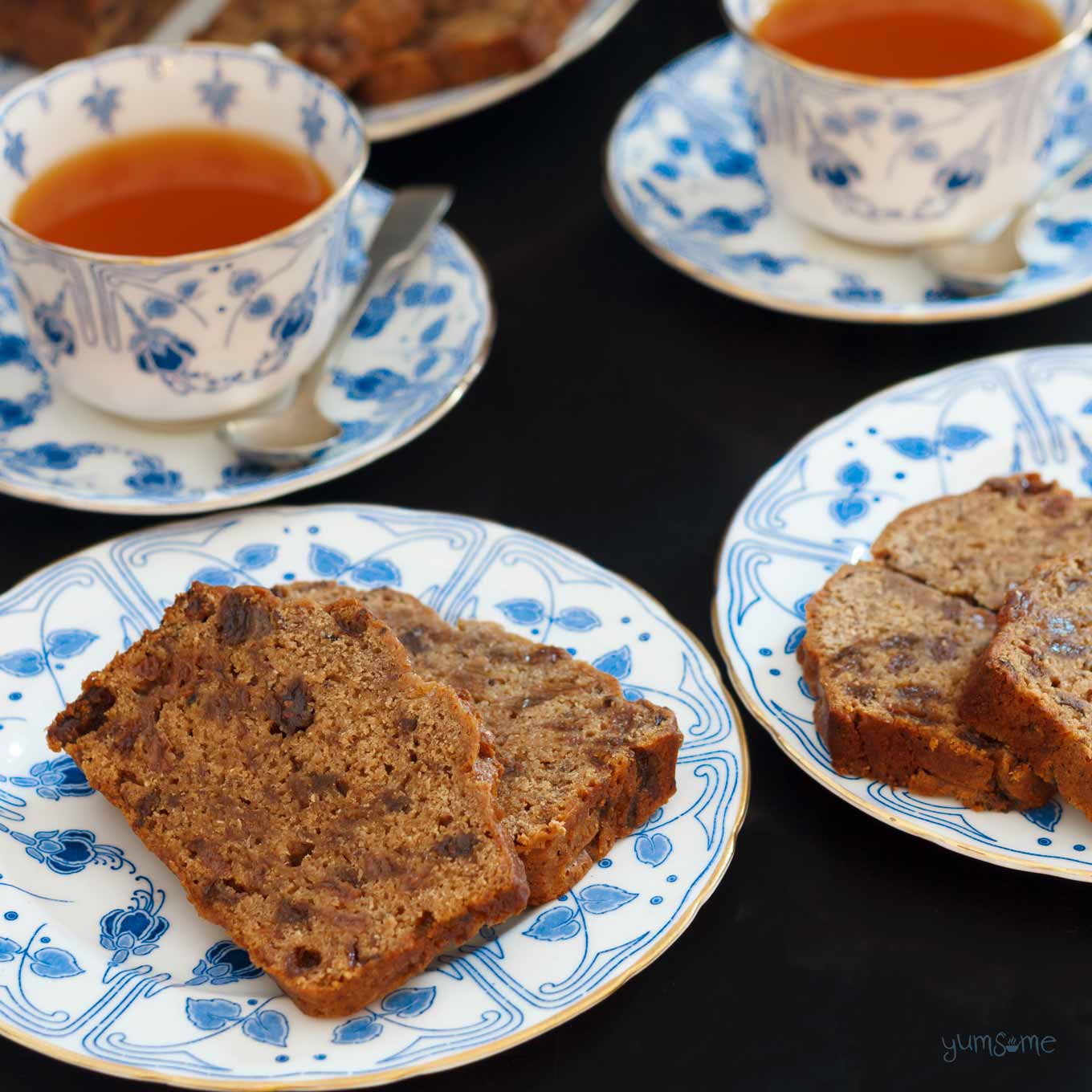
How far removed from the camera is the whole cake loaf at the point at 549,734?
1795 mm

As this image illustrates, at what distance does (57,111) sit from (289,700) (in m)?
1.30

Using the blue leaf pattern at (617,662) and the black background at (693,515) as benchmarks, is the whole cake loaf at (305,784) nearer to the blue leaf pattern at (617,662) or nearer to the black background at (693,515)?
the black background at (693,515)

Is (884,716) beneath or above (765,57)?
beneath

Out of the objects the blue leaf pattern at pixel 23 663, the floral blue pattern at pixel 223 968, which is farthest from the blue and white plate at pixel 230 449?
the floral blue pattern at pixel 223 968

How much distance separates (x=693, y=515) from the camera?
252 cm

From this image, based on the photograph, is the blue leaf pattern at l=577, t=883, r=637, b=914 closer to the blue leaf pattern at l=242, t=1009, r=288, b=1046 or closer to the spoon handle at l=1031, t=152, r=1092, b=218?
the blue leaf pattern at l=242, t=1009, r=288, b=1046

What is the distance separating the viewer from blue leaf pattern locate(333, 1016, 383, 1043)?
1632 millimetres

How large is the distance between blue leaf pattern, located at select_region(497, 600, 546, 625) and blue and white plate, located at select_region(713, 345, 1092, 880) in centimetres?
27

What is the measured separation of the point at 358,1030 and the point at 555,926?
0.26 metres

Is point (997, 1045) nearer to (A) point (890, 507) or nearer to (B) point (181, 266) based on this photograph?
(A) point (890, 507)

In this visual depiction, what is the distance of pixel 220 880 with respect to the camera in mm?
1774

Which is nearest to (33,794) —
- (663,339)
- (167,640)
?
(167,640)

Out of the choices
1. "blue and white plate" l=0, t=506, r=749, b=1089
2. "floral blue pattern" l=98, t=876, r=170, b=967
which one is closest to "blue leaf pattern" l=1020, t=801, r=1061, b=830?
"blue and white plate" l=0, t=506, r=749, b=1089

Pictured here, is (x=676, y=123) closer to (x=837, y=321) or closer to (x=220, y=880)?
(x=837, y=321)
